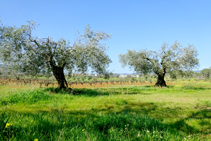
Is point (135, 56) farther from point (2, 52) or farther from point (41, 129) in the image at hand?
point (41, 129)

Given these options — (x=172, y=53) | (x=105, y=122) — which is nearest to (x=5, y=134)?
(x=105, y=122)

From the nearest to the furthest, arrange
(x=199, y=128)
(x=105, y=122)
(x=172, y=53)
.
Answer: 1. (x=105, y=122)
2. (x=199, y=128)
3. (x=172, y=53)

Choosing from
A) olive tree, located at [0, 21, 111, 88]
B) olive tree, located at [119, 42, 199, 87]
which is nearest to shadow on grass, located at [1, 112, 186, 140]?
olive tree, located at [0, 21, 111, 88]

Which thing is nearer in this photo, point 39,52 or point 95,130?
point 95,130

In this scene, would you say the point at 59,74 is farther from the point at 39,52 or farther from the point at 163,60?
the point at 163,60

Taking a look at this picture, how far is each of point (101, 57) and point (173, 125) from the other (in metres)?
12.5

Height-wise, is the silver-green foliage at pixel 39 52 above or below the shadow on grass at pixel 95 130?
above

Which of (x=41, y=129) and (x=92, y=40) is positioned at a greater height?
(x=92, y=40)

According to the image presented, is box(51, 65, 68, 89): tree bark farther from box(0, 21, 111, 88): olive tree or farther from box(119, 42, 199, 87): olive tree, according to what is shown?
box(119, 42, 199, 87): olive tree

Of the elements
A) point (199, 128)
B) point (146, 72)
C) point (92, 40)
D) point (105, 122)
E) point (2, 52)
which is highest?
point (92, 40)

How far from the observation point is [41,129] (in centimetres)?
394

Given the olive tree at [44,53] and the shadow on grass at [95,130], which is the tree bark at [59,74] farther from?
the shadow on grass at [95,130]

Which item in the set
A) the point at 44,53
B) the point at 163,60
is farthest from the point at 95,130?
the point at 163,60

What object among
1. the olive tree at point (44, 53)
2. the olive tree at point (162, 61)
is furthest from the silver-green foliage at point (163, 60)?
the olive tree at point (44, 53)
